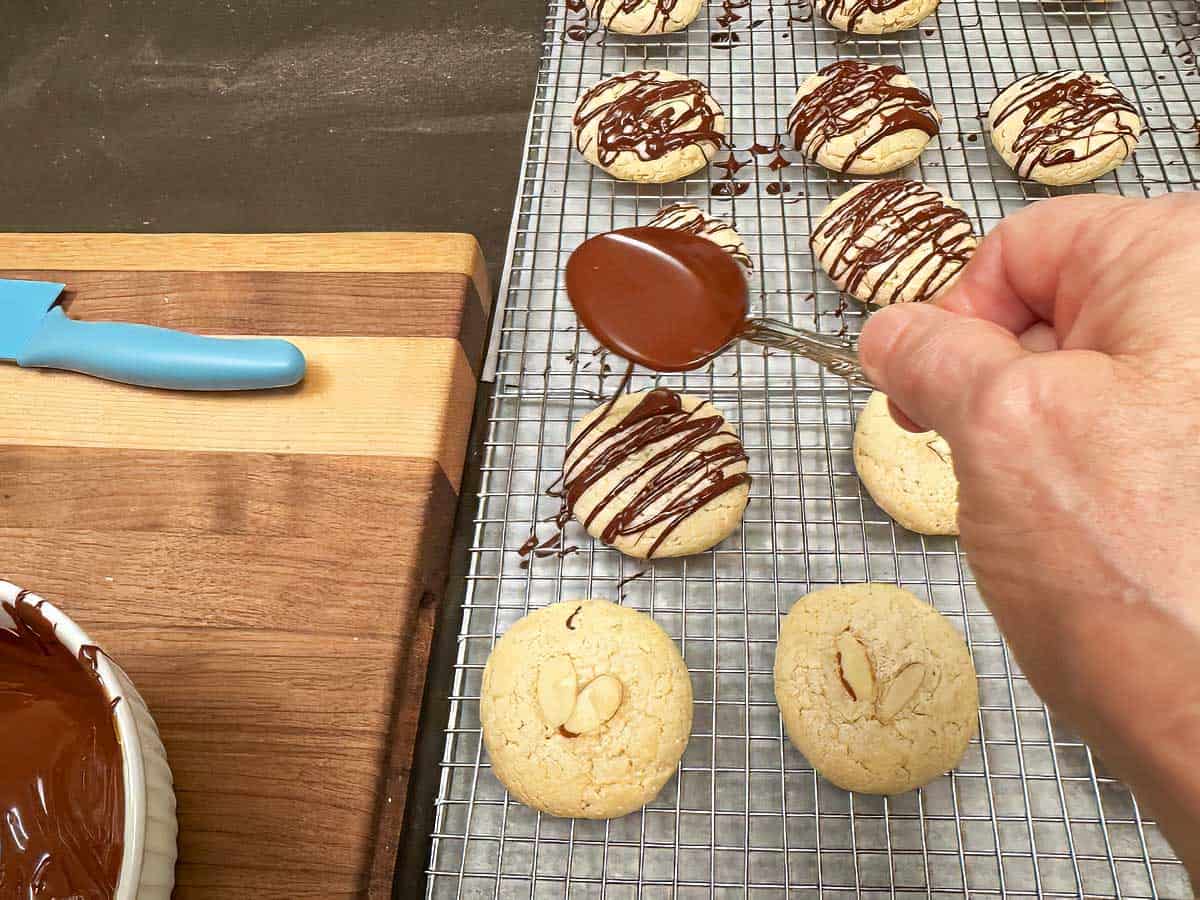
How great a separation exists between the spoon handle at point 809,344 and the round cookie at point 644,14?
1.28 m

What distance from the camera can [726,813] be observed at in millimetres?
1275

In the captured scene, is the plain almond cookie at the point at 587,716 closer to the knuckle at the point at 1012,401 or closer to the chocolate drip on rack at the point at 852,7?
the knuckle at the point at 1012,401

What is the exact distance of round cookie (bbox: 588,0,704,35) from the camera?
82.9 inches

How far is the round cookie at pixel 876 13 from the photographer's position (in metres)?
2.06

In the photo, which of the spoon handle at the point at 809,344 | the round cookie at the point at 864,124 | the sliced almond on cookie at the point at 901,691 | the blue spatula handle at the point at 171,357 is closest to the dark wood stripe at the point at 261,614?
the blue spatula handle at the point at 171,357

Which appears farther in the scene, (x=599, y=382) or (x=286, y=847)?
(x=599, y=382)

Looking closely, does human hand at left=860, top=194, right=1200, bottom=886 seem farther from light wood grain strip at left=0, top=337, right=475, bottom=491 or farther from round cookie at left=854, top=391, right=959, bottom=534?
light wood grain strip at left=0, top=337, right=475, bottom=491

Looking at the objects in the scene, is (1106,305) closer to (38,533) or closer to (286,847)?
(286,847)

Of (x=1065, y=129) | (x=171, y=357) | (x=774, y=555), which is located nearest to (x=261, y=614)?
(x=171, y=357)

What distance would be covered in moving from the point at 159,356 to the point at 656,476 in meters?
0.92

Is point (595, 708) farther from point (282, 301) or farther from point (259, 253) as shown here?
point (259, 253)

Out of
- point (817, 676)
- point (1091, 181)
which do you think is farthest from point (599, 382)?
point (1091, 181)

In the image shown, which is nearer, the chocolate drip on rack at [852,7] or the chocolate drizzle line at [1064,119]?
the chocolate drizzle line at [1064,119]

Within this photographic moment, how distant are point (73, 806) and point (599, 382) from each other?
1.10m
